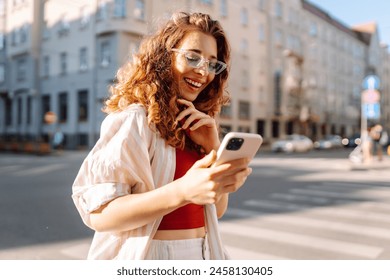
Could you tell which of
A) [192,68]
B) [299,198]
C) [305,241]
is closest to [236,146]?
[192,68]

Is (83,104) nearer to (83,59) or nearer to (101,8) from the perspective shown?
(83,59)

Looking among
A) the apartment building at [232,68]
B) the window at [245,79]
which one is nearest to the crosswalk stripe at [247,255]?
the apartment building at [232,68]

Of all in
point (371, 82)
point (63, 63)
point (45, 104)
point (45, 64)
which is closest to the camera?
point (371, 82)

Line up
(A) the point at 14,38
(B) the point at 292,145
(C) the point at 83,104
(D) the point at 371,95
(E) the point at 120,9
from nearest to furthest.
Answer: (A) the point at 14,38, (D) the point at 371,95, (E) the point at 120,9, (C) the point at 83,104, (B) the point at 292,145

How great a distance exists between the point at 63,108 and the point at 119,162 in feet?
62.9

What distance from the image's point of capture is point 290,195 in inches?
249

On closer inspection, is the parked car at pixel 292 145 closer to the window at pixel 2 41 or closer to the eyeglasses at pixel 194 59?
the window at pixel 2 41

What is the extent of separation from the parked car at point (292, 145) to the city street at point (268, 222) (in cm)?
1433

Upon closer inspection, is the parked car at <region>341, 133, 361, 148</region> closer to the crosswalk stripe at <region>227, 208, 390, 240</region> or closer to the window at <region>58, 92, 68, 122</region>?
the crosswalk stripe at <region>227, 208, 390, 240</region>

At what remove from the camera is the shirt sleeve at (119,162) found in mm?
930

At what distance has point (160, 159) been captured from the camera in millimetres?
1001
